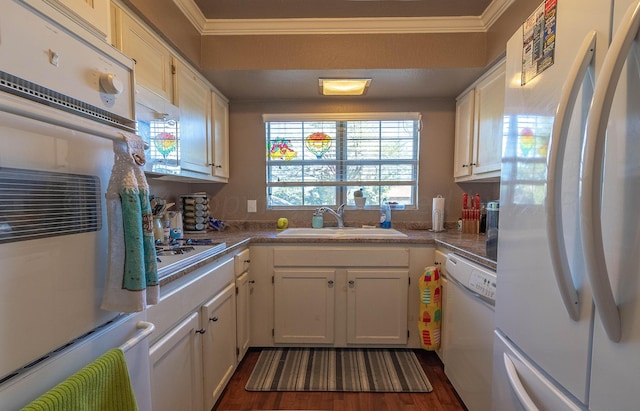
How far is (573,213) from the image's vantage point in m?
0.67

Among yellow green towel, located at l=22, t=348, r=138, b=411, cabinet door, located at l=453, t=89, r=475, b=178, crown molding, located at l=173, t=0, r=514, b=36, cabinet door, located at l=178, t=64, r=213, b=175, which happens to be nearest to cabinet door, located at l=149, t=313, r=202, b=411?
yellow green towel, located at l=22, t=348, r=138, b=411

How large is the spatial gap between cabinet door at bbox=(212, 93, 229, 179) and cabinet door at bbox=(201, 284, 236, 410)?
→ 1.08 m

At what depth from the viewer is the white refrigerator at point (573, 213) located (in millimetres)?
551

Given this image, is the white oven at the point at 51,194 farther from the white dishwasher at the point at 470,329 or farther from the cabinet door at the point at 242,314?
the white dishwasher at the point at 470,329

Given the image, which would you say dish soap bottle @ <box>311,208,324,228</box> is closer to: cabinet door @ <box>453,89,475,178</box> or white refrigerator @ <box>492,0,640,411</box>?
cabinet door @ <box>453,89,475,178</box>

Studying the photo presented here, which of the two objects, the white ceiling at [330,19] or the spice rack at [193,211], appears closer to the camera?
the white ceiling at [330,19]

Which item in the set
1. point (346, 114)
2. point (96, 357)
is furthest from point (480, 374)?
point (346, 114)

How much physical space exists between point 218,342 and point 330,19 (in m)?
2.11

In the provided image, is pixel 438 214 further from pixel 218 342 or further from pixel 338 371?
pixel 218 342

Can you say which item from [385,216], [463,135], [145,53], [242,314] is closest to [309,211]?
[385,216]

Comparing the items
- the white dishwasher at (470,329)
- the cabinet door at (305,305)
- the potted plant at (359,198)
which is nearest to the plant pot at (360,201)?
the potted plant at (359,198)

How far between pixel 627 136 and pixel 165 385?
152 cm

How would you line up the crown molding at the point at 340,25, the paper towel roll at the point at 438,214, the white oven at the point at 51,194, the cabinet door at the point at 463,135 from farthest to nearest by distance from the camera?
1. the paper towel roll at the point at 438,214
2. the cabinet door at the point at 463,135
3. the crown molding at the point at 340,25
4. the white oven at the point at 51,194

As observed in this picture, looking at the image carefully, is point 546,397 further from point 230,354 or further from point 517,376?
point 230,354
